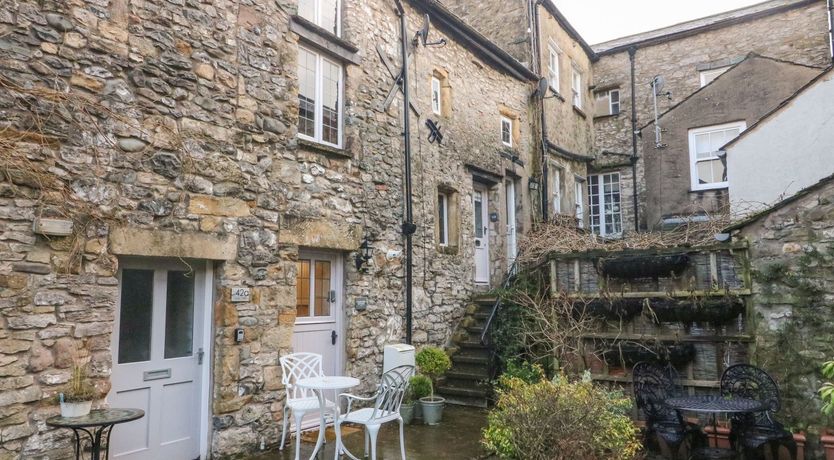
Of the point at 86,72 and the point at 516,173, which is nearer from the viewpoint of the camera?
the point at 86,72

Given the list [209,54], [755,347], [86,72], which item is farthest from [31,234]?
[755,347]

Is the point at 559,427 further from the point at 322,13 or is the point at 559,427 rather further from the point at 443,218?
the point at 322,13

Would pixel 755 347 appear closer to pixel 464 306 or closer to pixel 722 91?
pixel 464 306

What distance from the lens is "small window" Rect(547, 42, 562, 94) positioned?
13.9 metres

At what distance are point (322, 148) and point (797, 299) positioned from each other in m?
5.93

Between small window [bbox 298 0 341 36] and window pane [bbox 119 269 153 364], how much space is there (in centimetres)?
410

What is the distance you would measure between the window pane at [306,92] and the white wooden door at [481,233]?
14.5 ft

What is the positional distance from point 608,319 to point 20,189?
6924 mm

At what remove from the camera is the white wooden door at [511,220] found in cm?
1194

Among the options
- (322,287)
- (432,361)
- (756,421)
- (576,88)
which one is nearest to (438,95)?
(322,287)

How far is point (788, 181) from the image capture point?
783 centimetres

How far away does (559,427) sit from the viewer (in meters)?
4.48

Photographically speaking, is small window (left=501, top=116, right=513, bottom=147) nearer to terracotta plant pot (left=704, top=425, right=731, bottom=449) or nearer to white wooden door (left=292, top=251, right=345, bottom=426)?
white wooden door (left=292, top=251, right=345, bottom=426)

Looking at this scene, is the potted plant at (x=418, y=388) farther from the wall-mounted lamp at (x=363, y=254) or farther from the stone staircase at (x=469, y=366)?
the wall-mounted lamp at (x=363, y=254)
